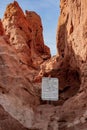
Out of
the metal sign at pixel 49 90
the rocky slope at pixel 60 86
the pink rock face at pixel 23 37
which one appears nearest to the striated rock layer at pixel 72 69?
the rocky slope at pixel 60 86

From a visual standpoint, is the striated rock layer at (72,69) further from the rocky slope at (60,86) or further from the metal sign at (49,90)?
the metal sign at (49,90)

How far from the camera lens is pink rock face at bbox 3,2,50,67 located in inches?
1415

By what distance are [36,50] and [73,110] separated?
23126mm

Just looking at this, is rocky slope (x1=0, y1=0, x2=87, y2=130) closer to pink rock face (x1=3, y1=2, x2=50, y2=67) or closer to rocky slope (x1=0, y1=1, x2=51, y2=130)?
rocky slope (x1=0, y1=1, x2=51, y2=130)

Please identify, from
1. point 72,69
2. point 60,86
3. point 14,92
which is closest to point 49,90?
point 14,92

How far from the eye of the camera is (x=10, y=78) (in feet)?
63.3

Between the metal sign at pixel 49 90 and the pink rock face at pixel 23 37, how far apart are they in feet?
57.9

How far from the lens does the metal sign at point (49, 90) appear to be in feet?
53.8

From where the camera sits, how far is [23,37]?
120 ft

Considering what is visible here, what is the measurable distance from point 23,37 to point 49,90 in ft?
66.6

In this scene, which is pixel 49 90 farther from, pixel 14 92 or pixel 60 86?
pixel 60 86

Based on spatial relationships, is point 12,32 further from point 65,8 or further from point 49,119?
point 49,119

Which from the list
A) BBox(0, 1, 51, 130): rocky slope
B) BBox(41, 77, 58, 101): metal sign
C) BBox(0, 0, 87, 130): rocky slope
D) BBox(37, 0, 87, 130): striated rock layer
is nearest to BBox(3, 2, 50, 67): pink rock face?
BBox(0, 1, 51, 130): rocky slope

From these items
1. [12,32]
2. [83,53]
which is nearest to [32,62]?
[12,32]
